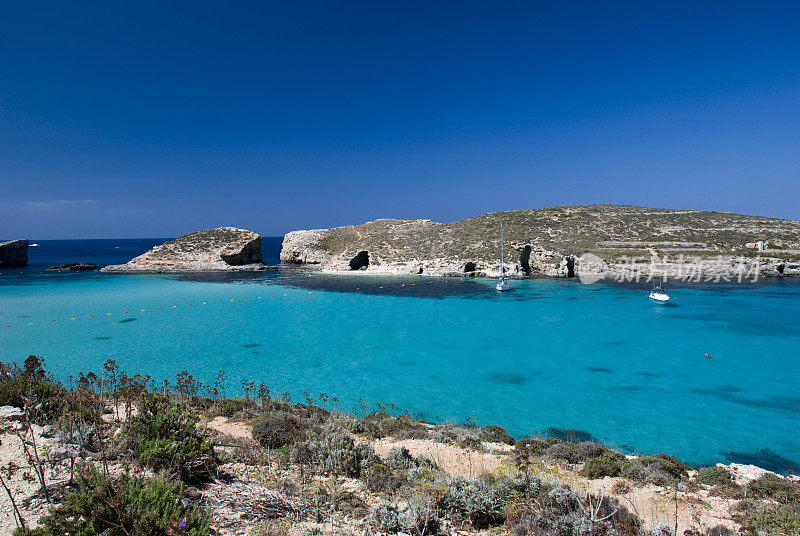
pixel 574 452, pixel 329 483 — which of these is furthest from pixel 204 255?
pixel 574 452

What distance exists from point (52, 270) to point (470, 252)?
191 feet

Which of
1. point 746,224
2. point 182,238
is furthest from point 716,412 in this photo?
point 182,238

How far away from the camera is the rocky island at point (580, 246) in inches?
1539

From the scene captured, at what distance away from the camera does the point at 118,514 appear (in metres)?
3.20

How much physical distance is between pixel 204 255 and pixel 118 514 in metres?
57.9

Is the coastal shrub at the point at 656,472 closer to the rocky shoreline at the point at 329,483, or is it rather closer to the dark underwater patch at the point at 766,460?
the rocky shoreline at the point at 329,483

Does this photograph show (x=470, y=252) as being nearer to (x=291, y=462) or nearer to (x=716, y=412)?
(x=716, y=412)

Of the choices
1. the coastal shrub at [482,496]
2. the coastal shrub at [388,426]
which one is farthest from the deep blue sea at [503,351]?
the coastal shrub at [482,496]

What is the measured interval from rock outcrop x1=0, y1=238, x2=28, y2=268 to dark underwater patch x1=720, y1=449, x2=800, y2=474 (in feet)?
284

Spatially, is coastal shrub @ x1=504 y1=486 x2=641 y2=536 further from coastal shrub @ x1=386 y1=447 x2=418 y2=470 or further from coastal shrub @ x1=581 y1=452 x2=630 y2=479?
coastal shrub @ x1=386 y1=447 x2=418 y2=470

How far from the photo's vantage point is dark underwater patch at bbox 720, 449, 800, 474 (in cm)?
837

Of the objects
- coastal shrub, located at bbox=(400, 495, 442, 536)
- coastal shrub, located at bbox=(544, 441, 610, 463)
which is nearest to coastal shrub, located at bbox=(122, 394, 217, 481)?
coastal shrub, located at bbox=(400, 495, 442, 536)

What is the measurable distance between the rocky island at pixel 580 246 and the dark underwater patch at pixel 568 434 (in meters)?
32.3

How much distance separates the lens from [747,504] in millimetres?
5168
